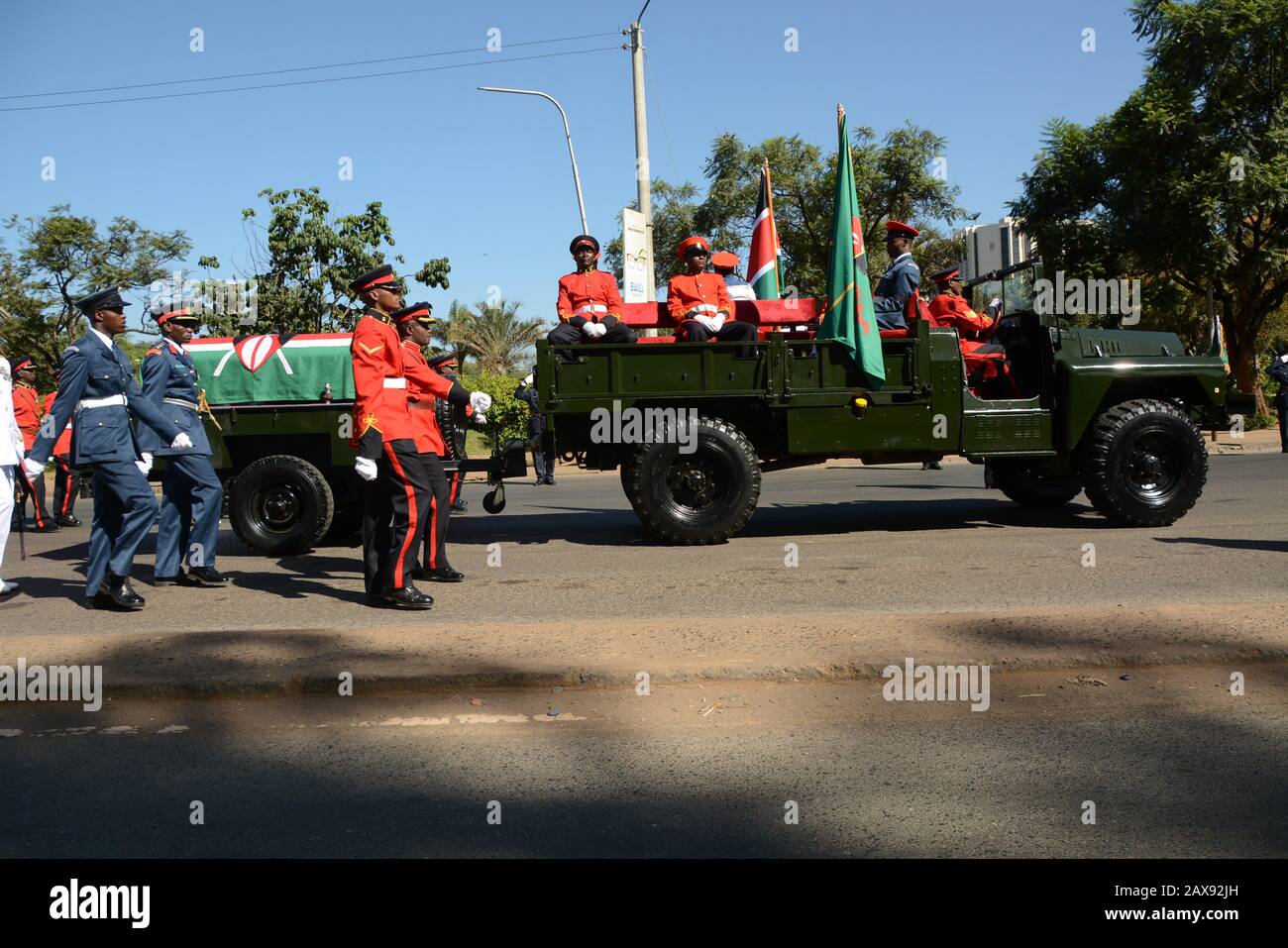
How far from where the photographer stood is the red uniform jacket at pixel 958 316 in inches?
393

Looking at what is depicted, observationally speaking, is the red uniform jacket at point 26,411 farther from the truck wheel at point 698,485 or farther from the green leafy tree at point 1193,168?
the green leafy tree at point 1193,168

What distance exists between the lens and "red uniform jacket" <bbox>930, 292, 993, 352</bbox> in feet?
32.8

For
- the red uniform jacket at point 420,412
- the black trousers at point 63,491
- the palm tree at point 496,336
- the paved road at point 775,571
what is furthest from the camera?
the palm tree at point 496,336

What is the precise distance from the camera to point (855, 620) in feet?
18.3

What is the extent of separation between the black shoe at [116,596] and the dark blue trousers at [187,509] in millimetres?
791

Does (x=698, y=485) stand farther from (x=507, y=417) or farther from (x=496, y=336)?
(x=496, y=336)

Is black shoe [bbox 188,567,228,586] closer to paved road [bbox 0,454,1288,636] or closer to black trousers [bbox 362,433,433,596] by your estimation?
paved road [bbox 0,454,1288,636]

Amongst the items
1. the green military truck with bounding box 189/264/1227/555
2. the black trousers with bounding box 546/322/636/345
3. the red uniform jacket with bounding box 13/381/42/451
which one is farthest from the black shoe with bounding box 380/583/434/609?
the red uniform jacket with bounding box 13/381/42/451

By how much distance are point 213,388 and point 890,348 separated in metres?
5.42

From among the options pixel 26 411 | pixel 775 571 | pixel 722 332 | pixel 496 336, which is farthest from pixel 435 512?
pixel 496 336

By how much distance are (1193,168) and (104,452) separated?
77.7ft

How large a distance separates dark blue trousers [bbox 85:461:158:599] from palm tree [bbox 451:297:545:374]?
34.4m

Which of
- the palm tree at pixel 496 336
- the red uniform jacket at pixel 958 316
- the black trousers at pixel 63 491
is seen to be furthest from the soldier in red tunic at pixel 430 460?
the palm tree at pixel 496 336

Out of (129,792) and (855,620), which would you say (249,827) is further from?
(855,620)
